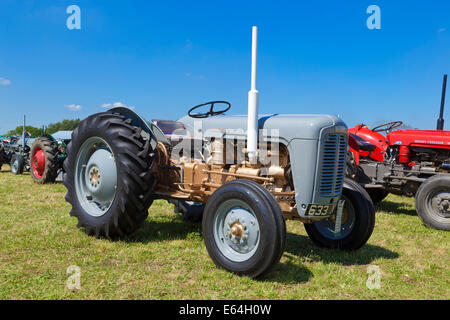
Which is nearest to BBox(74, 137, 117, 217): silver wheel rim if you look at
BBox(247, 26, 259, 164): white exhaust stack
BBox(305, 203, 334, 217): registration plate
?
BBox(247, 26, 259, 164): white exhaust stack

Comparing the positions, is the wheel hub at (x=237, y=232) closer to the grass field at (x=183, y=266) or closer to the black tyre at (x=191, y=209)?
the grass field at (x=183, y=266)

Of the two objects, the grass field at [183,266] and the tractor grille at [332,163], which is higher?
the tractor grille at [332,163]

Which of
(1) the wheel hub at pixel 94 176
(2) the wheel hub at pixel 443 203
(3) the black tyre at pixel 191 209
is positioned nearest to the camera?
(1) the wheel hub at pixel 94 176

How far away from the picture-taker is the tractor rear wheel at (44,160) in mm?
10086

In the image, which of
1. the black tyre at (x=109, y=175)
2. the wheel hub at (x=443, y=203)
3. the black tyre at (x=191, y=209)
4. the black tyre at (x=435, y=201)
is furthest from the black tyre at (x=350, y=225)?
the wheel hub at (x=443, y=203)

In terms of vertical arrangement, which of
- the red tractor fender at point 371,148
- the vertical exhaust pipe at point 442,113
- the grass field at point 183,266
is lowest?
the grass field at point 183,266

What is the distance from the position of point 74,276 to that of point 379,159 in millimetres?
6642

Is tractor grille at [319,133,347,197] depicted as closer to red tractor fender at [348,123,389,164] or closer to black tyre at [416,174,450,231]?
black tyre at [416,174,450,231]

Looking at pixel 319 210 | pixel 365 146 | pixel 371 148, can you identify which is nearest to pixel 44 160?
pixel 365 146

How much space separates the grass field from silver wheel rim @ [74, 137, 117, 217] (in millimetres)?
422

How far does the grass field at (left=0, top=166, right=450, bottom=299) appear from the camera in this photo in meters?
3.11

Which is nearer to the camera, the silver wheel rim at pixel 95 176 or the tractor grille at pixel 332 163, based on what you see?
the tractor grille at pixel 332 163

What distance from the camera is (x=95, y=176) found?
4719 millimetres
